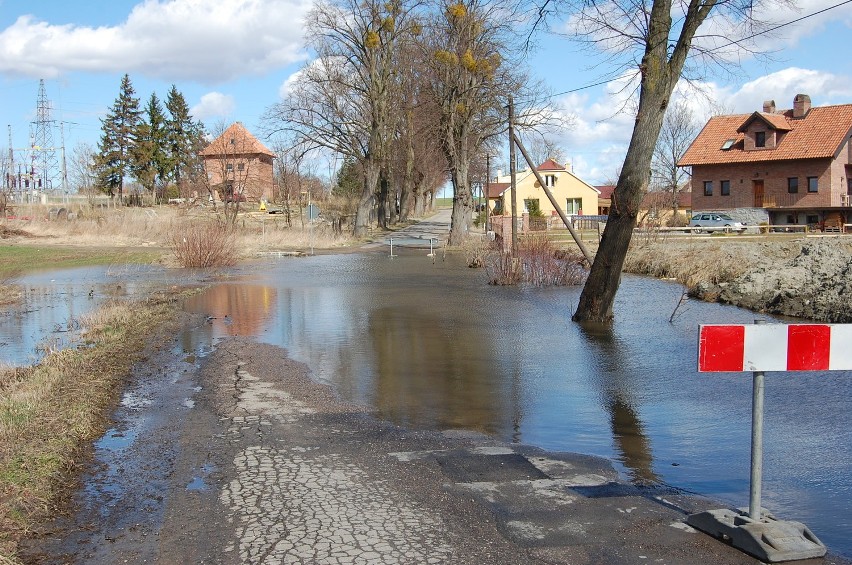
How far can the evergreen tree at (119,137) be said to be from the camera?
7506cm

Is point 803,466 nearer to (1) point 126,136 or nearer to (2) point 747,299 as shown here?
(2) point 747,299

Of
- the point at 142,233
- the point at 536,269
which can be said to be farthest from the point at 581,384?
the point at 142,233

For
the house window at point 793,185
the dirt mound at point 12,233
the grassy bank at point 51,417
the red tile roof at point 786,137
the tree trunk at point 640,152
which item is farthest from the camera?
the house window at point 793,185

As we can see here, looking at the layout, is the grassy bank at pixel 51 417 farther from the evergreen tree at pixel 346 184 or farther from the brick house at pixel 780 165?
the evergreen tree at pixel 346 184

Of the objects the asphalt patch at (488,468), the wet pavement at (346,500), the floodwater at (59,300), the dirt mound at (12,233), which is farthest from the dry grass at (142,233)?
the asphalt patch at (488,468)

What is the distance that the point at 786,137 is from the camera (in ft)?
197

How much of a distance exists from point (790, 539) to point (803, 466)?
2037mm

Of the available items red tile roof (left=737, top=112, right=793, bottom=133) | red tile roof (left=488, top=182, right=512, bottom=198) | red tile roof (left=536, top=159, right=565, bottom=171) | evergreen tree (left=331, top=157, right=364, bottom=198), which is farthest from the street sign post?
red tile roof (left=488, top=182, right=512, bottom=198)

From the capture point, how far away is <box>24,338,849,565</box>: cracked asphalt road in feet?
15.1

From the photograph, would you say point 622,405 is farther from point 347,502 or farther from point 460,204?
point 460,204

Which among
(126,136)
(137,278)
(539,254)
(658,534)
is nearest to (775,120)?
(539,254)

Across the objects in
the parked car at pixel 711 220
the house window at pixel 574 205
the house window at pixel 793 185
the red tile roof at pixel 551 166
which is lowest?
the parked car at pixel 711 220

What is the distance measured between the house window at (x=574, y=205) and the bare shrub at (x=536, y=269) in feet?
220

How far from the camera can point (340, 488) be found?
575cm
